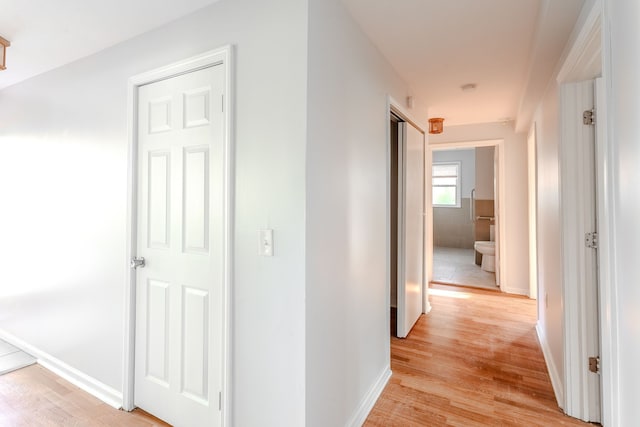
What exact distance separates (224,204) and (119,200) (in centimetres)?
96

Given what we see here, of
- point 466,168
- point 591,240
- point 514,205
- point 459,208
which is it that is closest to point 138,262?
point 591,240

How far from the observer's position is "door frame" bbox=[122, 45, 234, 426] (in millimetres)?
1522

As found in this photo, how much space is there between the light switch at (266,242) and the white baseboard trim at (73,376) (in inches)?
59.8

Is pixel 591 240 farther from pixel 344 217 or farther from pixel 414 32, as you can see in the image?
pixel 414 32

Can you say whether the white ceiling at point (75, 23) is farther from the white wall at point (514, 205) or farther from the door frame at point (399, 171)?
the white wall at point (514, 205)

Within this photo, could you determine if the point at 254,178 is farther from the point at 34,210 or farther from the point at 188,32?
the point at 34,210

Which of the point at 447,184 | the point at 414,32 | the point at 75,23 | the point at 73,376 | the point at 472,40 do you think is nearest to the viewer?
the point at 75,23

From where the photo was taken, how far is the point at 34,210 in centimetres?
259

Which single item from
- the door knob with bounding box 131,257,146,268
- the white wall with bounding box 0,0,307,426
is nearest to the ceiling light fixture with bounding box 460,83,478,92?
the white wall with bounding box 0,0,307,426

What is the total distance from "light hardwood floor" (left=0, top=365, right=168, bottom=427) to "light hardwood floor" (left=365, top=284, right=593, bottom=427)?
1.50m

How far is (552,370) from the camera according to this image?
2291 millimetres

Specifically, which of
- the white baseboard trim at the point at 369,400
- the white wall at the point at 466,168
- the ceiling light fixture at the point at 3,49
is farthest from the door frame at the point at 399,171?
the white wall at the point at 466,168

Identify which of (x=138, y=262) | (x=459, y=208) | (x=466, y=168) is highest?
(x=466, y=168)

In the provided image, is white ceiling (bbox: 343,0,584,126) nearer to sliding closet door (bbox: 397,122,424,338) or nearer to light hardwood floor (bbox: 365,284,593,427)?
sliding closet door (bbox: 397,122,424,338)
